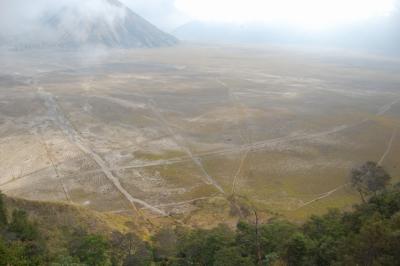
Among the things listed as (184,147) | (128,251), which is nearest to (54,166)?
(184,147)

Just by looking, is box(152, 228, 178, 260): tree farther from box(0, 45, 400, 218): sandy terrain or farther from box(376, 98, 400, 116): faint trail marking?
box(376, 98, 400, 116): faint trail marking

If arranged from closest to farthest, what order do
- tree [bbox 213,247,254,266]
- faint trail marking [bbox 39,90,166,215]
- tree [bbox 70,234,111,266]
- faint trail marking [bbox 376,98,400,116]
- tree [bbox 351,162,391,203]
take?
1. tree [bbox 213,247,254,266]
2. tree [bbox 70,234,111,266]
3. tree [bbox 351,162,391,203]
4. faint trail marking [bbox 39,90,166,215]
5. faint trail marking [bbox 376,98,400,116]

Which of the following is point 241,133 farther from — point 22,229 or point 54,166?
point 22,229

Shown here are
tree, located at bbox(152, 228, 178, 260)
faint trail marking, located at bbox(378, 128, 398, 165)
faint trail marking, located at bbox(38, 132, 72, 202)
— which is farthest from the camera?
faint trail marking, located at bbox(378, 128, 398, 165)

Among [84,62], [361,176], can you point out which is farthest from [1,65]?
[361,176]

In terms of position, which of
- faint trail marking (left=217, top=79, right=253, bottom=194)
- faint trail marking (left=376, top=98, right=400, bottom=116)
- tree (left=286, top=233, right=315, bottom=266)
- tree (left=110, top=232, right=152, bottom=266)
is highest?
tree (left=286, top=233, right=315, bottom=266)

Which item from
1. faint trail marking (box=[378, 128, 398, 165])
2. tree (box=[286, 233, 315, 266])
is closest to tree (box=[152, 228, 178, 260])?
tree (box=[286, 233, 315, 266])

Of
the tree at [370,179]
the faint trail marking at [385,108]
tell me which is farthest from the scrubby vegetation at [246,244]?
the faint trail marking at [385,108]
